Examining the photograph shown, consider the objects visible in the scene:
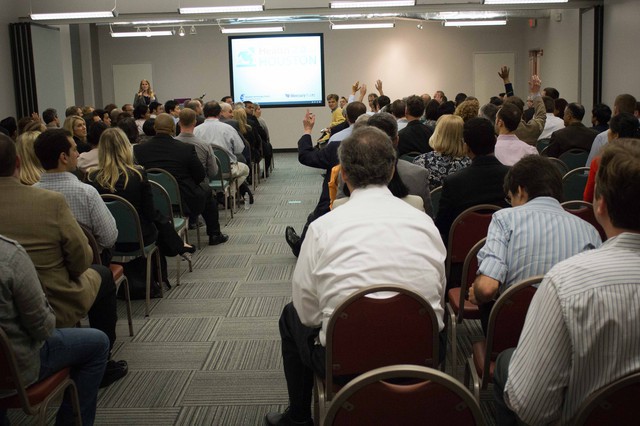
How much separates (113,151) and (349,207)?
109 inches

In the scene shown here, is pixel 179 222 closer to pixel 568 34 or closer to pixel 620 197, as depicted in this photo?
pixel 620 197

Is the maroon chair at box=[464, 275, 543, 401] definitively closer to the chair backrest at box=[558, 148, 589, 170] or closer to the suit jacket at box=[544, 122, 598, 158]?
the chair backrest at box=[558, 148, 589, 170]

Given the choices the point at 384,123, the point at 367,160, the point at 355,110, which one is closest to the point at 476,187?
the point at 384,123

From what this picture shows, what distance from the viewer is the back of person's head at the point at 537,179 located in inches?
106

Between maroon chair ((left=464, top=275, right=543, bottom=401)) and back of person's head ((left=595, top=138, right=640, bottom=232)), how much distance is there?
2.10 ft

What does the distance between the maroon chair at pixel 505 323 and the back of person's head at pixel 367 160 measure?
63cm

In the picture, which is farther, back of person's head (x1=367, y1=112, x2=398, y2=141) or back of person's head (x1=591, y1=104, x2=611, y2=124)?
back of person's head (x1=591, y1=104, x2=611, y2=124)

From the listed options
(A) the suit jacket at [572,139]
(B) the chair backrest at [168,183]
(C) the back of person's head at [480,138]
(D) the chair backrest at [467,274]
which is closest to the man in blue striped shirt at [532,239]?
(D) the chair backrest at [467,274]

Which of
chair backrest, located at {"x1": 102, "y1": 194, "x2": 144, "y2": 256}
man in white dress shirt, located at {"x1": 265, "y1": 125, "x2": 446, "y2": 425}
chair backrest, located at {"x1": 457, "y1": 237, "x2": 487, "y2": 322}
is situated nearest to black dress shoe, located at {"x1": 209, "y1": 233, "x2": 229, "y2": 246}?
chair backrest, located at {"x1": 102, "y1": 194, "x2": 144, "y2": 256}

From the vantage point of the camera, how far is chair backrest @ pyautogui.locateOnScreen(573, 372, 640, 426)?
162 cm

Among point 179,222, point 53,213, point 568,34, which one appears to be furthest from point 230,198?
point 568,34

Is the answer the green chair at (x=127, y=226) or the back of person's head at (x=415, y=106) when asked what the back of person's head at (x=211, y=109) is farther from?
the green chair at (x=127, y=226)

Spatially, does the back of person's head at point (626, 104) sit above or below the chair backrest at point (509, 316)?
above

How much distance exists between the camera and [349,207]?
250 cm
